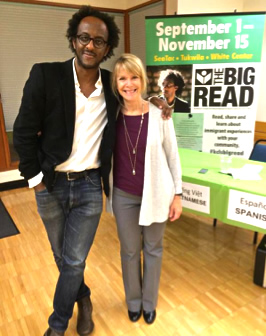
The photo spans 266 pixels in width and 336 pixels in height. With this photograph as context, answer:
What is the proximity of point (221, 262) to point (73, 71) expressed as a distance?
6.01ft

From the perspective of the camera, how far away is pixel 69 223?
1.47 metres

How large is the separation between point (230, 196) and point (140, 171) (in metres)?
0.76

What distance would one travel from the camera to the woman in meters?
1.38

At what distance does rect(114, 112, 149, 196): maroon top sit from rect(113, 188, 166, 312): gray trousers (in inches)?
2.1

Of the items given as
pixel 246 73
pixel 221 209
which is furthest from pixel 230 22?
pixel 221 209

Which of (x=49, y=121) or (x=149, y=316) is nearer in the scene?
(x=49, y=121)

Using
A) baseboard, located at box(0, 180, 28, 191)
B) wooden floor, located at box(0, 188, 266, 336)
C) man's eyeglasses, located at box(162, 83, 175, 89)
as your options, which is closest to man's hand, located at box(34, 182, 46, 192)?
wooden floor, located at box(0, 188, 266, 336)

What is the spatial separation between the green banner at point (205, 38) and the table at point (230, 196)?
1396 mm

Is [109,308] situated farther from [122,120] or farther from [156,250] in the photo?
[122,120]

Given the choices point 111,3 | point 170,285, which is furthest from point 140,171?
point 111,3

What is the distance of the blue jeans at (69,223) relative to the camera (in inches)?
55.7

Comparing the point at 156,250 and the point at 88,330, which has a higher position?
the point at 156,250

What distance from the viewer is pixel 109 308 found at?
1866 mm

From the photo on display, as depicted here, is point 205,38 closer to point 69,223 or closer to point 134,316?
point 69,223
